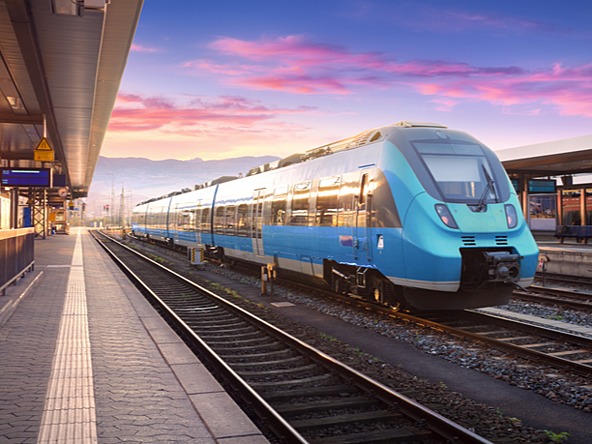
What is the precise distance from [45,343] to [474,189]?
7.32 m

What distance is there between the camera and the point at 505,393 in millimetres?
6520

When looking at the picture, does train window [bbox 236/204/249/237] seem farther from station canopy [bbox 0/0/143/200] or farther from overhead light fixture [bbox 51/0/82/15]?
overhead light fixture [bbox 51/0/82/15]

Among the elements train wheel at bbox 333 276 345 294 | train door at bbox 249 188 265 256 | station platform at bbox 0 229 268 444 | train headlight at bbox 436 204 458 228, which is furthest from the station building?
Answer: station platform at bbox 0 229 268 444

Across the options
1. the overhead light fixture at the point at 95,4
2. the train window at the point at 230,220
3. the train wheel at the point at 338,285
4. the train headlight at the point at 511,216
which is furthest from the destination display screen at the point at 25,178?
the train headlight at the point at 511,216

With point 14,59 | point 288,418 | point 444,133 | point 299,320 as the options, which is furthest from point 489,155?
point 14,59

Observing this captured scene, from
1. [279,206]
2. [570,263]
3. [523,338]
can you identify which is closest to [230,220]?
[279,206]

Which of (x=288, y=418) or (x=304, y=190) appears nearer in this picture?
(x=288, y=418)

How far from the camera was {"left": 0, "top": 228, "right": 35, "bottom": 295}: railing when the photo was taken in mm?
12509

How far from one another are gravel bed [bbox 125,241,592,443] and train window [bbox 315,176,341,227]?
214 centimetres

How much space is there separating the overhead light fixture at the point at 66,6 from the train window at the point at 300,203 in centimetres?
640

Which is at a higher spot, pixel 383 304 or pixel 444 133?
pixel 444 133

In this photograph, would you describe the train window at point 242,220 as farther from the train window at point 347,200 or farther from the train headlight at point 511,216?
the train headlight at point 511,216

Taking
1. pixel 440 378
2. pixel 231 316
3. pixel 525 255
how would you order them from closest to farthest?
pixel 440 378, pixel 525 255, pixel 231 316

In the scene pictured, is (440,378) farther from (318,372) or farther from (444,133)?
(444,133)
